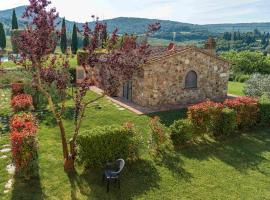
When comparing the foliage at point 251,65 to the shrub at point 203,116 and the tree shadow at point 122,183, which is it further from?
the tree shadow at point 122,183

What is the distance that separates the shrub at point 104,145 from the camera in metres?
10.7

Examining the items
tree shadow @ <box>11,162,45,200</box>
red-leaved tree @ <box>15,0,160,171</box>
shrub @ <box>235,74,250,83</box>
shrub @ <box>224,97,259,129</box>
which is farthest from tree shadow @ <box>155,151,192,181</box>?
shrub @ <box>235,74,250,83</box>

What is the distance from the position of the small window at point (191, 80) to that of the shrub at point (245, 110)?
586 cm

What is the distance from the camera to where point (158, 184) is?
34.0 ft

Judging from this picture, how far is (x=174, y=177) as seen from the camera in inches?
427

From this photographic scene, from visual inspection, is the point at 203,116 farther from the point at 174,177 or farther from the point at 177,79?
the point at 177,79

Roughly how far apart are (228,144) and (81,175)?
714cm

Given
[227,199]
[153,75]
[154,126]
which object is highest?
[153,75]

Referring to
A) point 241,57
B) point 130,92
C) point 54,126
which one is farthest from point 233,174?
point 241,57

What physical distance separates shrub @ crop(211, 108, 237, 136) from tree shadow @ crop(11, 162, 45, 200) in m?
8.47

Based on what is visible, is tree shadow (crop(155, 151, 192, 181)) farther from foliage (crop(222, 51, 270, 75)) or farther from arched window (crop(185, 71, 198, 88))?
foliage (crop(222, 51, 270, 75))

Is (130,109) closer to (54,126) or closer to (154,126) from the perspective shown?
(54,126)

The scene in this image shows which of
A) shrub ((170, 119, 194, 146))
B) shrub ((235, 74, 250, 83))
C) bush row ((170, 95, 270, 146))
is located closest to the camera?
shrub ((170, 119, 194, 146))

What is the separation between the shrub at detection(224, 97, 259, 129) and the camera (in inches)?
614
